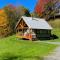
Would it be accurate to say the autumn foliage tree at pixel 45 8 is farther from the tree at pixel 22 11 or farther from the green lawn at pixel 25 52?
the green lawn at pixel 25 52

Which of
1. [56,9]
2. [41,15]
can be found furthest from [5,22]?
[56,9]

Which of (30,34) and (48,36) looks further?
(48,36)

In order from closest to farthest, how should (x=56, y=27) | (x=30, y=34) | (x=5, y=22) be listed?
(x=30, y=34), (x=56, y=27), (x=5, y=22)

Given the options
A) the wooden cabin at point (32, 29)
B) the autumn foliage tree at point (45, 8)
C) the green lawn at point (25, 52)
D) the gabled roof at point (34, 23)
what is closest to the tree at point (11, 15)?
the autumn foliage tree at point (45, 8)

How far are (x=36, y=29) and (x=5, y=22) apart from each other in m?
25.4

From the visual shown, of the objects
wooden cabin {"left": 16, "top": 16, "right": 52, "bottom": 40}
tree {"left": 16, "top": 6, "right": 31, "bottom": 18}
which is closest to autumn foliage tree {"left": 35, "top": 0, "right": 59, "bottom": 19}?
tree {"left": 16, "top": 6, "right": 31, "bottom": 18}

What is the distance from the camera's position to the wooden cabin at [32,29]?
161 ft

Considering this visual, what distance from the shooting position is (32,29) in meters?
49.2

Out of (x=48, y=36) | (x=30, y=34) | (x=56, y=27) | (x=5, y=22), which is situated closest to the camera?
(x=30, y=34)

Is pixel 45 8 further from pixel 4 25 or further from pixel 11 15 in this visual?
pixel 4 25

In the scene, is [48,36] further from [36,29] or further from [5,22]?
[5,22]

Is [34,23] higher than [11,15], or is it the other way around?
[11,15]

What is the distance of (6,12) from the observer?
73.9 m

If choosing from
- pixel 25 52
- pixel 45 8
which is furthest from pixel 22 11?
pixel 25 52
